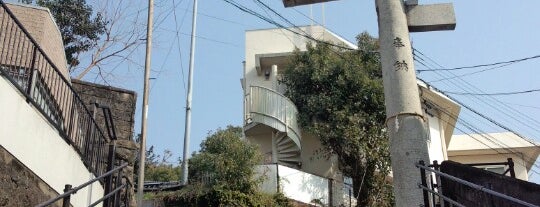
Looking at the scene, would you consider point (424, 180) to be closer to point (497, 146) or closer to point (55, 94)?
point (55, 94)

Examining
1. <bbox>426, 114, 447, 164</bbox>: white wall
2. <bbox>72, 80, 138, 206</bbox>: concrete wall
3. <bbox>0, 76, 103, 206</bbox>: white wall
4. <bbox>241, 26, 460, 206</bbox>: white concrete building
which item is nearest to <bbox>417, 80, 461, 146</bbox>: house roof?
<bbox>241, 26, 460, 206</bbox>: white concrete building

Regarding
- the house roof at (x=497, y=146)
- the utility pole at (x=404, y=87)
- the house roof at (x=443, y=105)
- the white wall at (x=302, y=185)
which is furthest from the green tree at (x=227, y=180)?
the house roof at (x=497, y=146)

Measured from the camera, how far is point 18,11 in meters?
11.5

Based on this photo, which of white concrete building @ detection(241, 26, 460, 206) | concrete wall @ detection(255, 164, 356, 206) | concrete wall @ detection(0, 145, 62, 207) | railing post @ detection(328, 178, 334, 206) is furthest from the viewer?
railing post @ detection(328, 178, 334, 206)

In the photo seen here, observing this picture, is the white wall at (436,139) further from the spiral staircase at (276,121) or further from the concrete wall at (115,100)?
the concrete wall at (115,100)

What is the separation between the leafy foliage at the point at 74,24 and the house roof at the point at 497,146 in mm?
16035

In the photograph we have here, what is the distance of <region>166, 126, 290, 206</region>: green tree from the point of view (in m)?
16.0

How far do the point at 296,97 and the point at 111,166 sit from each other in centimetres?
1156

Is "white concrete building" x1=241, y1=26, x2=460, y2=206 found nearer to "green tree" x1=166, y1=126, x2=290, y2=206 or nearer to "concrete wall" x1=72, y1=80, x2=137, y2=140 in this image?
"green tree" x1=166, y1=126, x2=290, y2=206

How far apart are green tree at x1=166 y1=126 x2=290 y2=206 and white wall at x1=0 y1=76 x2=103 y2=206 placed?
280 inches

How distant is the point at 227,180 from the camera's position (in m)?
16.3

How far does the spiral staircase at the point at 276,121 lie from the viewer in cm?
1933

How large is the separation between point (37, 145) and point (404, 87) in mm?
4419

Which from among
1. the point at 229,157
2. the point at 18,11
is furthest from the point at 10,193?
the point at 229,157
